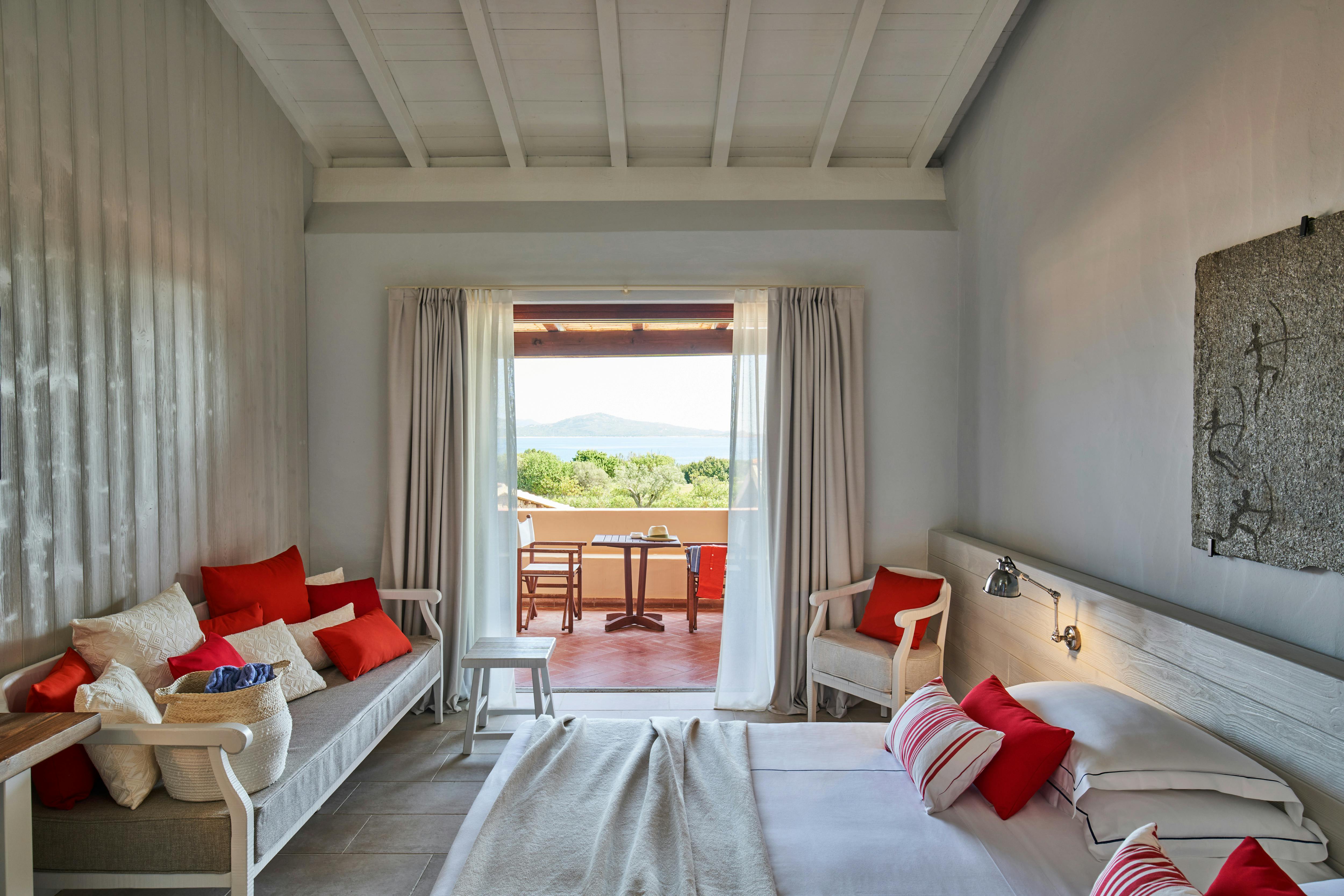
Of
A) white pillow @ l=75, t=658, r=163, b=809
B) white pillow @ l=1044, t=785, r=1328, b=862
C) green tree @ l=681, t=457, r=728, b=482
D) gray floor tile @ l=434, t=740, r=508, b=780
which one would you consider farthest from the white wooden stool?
green tree @ l=681, t=457, r=728, b=482

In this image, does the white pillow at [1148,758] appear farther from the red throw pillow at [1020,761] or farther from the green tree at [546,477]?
the green tree at [546,477]

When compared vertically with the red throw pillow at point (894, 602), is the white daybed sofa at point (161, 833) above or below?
below

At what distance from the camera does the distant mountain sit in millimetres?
17625

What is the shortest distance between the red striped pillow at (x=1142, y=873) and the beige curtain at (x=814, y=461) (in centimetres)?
235

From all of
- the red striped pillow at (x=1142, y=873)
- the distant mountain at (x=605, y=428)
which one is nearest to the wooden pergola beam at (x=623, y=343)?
the red striped pillow at (x=1142, y=873)

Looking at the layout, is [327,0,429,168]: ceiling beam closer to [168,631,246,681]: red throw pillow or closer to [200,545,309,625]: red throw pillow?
[200,545,309,625]: red throw pillow

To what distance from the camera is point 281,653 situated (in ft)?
8.95

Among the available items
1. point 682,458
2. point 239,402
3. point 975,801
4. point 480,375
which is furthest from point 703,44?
point 682,458

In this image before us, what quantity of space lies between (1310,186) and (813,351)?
225 cm

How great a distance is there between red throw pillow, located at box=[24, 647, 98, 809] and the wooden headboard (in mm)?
3083

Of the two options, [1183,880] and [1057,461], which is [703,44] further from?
[1183,880]

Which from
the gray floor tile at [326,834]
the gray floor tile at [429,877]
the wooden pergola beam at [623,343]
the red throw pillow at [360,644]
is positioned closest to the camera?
the gray floor tile at [429,877]

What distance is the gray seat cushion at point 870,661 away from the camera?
128 inches

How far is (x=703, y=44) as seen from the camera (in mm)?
3086
